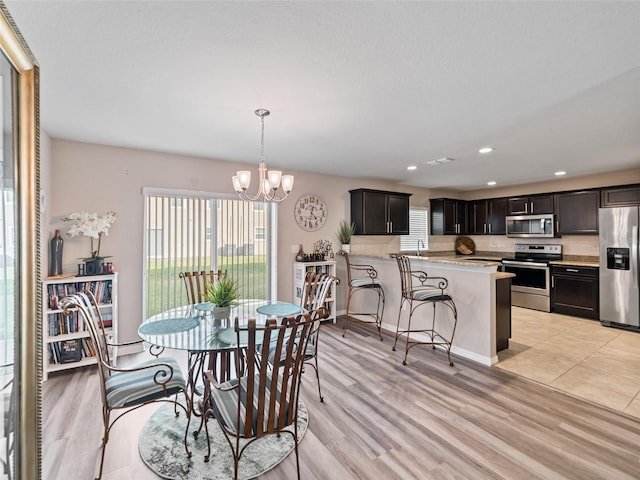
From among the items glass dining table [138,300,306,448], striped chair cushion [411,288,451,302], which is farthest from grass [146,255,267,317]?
striped chair cushion [411,288,451,302]

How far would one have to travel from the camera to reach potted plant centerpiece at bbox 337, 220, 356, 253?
526 centimetres

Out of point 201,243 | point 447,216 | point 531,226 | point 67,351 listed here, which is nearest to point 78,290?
point 67,351

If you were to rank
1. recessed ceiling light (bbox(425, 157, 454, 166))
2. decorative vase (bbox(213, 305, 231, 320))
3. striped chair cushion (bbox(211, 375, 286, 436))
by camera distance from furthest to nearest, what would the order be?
1. recessed ceiling light (bbox(425, 157, 454, 166))
2. decorative vase (bbox(213, 305, 231, 320))
3. striped chair cushion (bbox(211, 375, 286, 436))

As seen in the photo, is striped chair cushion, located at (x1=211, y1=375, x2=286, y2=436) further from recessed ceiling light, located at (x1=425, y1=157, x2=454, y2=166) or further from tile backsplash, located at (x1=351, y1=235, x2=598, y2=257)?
tile backsplash, located at (x1=351, y1=235, x2=598, y2=257)

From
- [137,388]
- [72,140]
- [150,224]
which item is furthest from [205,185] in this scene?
[137,388]

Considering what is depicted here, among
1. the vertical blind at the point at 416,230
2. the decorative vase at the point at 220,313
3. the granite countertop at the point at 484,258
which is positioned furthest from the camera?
the vertical blind at the point at 416,230

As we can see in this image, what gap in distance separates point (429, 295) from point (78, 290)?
12.3 ft

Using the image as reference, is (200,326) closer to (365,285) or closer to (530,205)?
(365,285)

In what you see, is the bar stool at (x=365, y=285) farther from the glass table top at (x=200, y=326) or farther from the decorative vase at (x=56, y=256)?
the decorative vase at (x=56, y=256)

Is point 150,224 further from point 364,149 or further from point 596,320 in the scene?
point 596,320

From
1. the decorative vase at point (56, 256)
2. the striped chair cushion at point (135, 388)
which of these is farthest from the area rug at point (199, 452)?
the decorative vase at point (56, 256)

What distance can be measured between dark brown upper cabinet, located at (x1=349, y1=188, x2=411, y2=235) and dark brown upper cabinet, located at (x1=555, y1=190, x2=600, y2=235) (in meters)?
2.78

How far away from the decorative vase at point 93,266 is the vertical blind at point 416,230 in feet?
16.8

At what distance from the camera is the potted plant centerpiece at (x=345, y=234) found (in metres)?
5.26
